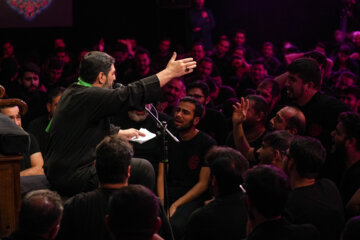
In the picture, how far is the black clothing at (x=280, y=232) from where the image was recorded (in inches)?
92.5

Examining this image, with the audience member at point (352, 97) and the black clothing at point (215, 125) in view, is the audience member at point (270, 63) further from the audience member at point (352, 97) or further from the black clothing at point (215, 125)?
the black clothing at point (215, 125)

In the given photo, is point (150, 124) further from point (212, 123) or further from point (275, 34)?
point (275, 34)

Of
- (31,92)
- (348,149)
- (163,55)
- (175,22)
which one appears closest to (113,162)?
(348,149)

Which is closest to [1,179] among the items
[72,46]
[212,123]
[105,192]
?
[105,192]

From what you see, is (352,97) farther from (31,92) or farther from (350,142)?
(31,92)

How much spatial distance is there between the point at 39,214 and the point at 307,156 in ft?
5.23

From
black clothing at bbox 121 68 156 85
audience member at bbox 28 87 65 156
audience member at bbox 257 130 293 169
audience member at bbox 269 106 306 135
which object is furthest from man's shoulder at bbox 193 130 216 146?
black clothing at bbox 121 68 156 85

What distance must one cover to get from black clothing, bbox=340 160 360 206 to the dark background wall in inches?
317

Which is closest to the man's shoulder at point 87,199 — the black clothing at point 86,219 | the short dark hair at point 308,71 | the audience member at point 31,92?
the black clothing at point 86,219

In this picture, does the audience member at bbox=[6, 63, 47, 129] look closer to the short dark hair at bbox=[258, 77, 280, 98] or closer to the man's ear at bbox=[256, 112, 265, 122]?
the short dark hair at bbox=[258, 77, 280, 98]

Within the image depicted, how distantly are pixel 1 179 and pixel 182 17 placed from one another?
9674 millimetres

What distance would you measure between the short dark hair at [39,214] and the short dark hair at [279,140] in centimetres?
171

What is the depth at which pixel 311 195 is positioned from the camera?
2.93 m

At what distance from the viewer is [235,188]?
2.84 metres
